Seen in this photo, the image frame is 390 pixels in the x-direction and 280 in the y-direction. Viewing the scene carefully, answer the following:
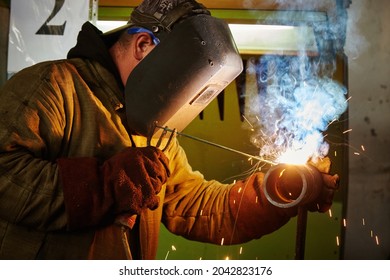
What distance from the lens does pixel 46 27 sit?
278cm

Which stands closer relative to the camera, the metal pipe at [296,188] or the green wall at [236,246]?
the metal pipe at [296,188]

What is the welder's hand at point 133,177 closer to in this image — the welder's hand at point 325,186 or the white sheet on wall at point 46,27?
the welder's hand at point 325,186

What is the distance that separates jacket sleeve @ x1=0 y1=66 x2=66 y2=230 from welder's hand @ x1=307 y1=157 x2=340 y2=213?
3.08ft

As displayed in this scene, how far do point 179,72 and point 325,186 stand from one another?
0.69m

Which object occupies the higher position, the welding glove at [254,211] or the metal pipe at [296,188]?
the metal pipe at [296,188]

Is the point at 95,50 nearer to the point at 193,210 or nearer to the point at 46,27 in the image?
the point at 46,27

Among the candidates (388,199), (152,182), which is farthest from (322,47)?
(152,182)

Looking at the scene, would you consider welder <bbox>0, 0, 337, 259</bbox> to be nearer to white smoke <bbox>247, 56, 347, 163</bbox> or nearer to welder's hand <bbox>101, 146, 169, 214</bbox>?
welder's hand <bbox>101, 146, 169, 214</bbox>

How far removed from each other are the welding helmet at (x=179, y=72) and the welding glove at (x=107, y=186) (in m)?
0.22

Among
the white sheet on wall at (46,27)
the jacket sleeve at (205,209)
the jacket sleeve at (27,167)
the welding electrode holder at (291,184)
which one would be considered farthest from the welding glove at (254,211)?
the white sheet on wall at (46,27)

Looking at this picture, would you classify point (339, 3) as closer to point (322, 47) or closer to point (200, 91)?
point (322, 47)

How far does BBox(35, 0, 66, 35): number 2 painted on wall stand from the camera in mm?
2779

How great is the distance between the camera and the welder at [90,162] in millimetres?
1850
